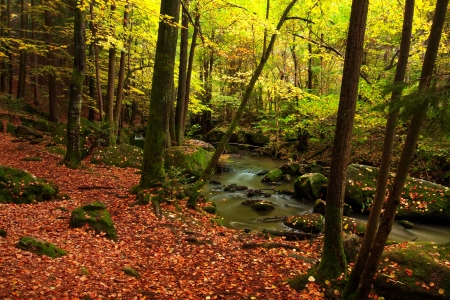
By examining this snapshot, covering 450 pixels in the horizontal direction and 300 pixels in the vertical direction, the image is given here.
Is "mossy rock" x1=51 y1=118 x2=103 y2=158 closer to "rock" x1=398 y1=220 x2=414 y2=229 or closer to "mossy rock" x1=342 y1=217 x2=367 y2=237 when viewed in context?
"mossy rock" x1=342 y1=217 x2=367 y2=237

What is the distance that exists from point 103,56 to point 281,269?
20.3 metres

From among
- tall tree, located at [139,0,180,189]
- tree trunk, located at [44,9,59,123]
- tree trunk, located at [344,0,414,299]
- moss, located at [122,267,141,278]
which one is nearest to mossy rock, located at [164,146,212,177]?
tall tree, located at [139,0,180,189]

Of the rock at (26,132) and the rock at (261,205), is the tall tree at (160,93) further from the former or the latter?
the rock at (26,132)

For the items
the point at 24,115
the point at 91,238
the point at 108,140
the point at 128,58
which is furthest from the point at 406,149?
the point at 24,115

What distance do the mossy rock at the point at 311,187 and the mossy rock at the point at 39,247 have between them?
9997 mm

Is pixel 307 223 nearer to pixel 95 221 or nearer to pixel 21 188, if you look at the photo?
pixel 95 221

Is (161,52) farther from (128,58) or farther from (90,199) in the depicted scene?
(128,58)

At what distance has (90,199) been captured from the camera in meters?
8.88

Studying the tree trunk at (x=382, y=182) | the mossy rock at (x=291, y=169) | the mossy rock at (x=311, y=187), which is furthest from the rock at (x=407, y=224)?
the mossy rock at (x=291, y=169)

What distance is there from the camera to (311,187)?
12.9 meters

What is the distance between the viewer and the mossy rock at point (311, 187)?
42.2 feet

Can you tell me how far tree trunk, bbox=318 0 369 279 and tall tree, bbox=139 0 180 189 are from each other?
5407 mm

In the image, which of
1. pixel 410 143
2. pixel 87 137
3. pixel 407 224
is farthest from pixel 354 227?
pixel 87 137

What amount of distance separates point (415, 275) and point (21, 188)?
8.80m
